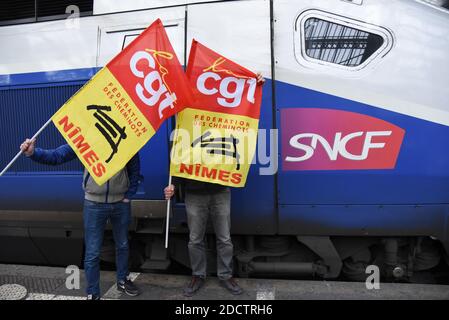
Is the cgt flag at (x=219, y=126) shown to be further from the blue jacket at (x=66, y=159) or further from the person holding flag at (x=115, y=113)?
the blue jacket at (x=66, y=159)

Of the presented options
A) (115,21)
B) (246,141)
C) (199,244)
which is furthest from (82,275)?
(115,21)

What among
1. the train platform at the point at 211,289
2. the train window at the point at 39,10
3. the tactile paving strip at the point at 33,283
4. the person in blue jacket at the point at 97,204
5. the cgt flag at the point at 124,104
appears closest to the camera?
the cgt flag at the point at 124,104

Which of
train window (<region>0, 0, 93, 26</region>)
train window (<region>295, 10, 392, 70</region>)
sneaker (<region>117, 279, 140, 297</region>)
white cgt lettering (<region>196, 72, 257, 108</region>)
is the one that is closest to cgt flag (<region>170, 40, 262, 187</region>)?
white cgt lettering (<region>196, 72, 257, 108</region>)

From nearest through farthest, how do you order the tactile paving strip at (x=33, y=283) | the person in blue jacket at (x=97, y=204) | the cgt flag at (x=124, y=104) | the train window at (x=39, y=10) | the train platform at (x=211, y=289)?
the cgt flag at (x=124, y=104) → the person in blue jacket at (x=97, y=204) → the train platform at (x=211, y=289) → the tactile paving strip at (x=33, y=283) → the train window at (x=39, y=10)

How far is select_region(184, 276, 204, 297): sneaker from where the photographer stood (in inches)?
118

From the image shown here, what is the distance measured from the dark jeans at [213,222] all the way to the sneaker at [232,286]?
34mm

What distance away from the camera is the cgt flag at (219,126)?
9.26 ft

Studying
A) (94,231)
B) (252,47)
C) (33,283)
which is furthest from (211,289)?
(252,47)

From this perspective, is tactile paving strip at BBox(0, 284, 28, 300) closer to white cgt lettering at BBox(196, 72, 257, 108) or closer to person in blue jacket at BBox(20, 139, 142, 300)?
person in blue jacket at BBox(20, 139, 142, 300)

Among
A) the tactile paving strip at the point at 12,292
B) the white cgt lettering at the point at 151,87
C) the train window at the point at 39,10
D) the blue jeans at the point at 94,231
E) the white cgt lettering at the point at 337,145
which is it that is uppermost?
the train window at the point at 39,10

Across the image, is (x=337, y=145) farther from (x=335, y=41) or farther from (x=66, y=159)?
(x=66, y=159)

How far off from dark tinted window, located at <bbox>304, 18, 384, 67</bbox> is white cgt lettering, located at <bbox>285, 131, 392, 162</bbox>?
1.87 feet

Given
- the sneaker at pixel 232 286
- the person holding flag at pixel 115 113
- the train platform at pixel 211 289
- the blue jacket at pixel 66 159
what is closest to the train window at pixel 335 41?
the person holding flag at pixel 115 113
